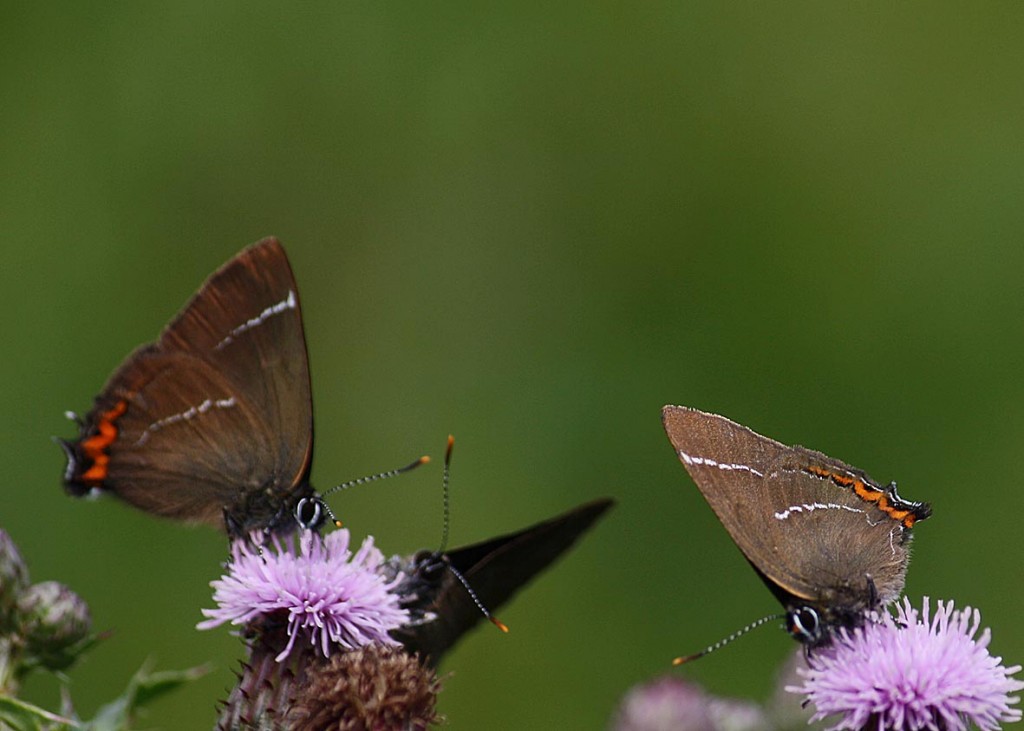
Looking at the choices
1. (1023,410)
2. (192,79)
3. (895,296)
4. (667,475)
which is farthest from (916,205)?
(192,79)

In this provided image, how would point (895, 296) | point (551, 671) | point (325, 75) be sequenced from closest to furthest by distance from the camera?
point (551, 671)
point (895, 296)
point (325, 75)

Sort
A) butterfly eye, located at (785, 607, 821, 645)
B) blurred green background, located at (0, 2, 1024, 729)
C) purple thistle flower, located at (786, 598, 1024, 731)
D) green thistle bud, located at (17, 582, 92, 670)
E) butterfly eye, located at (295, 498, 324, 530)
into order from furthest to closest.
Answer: blurred green background, located at (0, 2, 1024, 729) → butterfly eye, located at (295, 498, 324, 530) → green thistle bud, located at (17, 582, 92, 670) → butterfly eye, located at (785, 607, 821, 645) → purple thistle flower, located at (786, 598, 1024, 731)

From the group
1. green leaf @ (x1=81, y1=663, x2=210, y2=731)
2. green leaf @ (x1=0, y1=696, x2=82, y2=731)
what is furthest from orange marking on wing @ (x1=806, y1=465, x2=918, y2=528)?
green leaf @ (x1=0, y1=696, x2=82, y2=731)

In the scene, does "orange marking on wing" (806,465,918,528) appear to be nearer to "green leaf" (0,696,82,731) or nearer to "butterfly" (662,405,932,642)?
"butterfly" (662,405,932,642)

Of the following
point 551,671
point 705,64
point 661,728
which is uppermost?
point 705,64

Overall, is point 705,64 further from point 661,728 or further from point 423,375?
point 661,728

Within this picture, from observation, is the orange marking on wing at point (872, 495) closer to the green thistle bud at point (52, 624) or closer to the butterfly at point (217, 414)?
the butterfly at point (217, 414)

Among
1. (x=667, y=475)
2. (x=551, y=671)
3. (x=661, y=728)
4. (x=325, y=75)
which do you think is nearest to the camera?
(x=661, y=728)

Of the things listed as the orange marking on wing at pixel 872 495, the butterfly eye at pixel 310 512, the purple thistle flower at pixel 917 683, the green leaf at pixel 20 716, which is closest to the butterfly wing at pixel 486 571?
the butterfly eye at pixel 310 512
